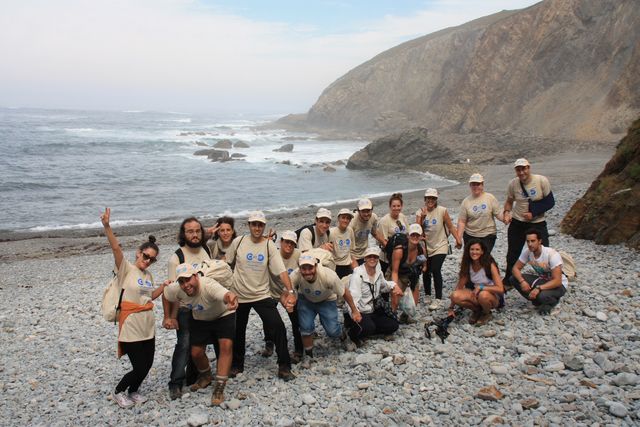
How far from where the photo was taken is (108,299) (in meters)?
5.87

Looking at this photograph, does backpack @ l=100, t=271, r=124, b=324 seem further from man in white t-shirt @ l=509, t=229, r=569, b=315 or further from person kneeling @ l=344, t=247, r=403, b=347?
man in white t-shirt @ l=509, t=229, r=569, b=315

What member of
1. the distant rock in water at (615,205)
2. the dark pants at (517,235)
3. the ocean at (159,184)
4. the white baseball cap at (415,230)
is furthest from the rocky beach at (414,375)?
the ocean at (159,184)

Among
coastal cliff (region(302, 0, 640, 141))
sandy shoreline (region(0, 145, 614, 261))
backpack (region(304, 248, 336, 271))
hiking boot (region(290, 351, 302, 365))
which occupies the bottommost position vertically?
sandy shoreline (region(0, 145, 614, 261))

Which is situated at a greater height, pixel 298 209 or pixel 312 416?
pixel 312 416

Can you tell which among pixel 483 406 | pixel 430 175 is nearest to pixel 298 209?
pixel 430 175

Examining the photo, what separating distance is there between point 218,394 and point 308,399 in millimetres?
994

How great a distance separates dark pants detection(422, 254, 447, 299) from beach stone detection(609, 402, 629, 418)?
349cm


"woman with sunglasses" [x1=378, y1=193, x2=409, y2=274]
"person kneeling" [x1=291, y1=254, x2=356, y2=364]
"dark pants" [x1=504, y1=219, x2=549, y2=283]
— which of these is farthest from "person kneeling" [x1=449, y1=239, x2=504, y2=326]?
"person kneeling" [x1=291, y1=254, x2=356, y2=364]

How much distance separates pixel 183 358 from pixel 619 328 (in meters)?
5.28

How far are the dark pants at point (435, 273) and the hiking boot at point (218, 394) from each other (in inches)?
148

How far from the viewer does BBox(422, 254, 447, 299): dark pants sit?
820cm

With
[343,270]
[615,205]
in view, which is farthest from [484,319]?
[615,205]

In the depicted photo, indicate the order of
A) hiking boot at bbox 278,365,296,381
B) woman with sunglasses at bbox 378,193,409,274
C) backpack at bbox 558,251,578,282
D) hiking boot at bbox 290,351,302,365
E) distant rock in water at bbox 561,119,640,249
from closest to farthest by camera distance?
1. hiking boot at bbox 278,365,296,381
2. hiking boot at bbox 290,351,302,365
3. woman with sunglasses at bbox 378,193,409,274
4. backpack at bbox 558,251,578,282
5. distant rock in water at bbox 561,119,640,249

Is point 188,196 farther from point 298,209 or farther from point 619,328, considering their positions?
point 619,328
